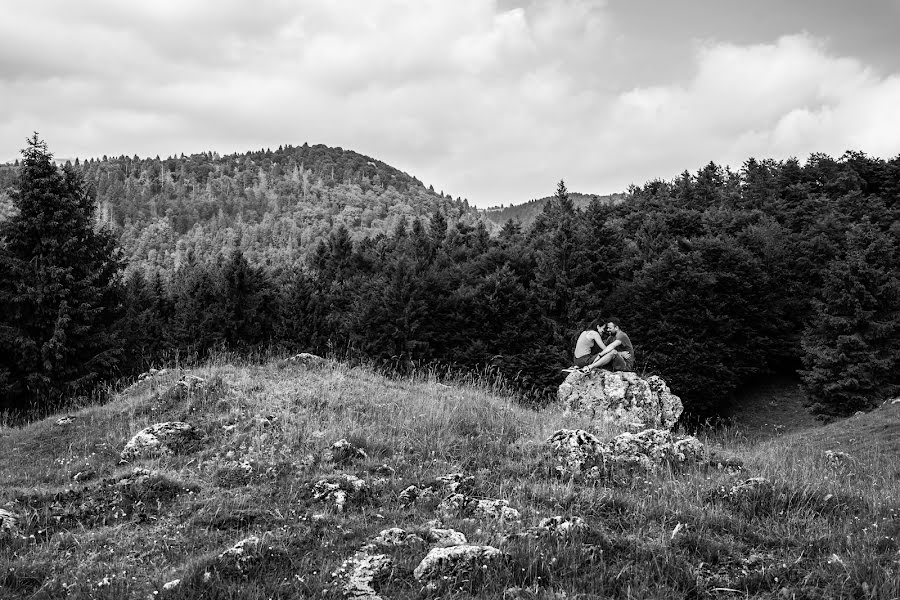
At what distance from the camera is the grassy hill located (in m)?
3.92

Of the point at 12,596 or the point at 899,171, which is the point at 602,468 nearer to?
the point at 12,596

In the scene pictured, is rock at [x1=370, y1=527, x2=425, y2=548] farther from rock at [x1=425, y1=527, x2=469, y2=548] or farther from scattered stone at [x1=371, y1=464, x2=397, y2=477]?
scattered stone at [x1=371, y1=464, x2=397, y2=477]

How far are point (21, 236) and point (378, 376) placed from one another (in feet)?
60.9

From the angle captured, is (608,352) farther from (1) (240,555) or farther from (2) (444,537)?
(1) (240,555)

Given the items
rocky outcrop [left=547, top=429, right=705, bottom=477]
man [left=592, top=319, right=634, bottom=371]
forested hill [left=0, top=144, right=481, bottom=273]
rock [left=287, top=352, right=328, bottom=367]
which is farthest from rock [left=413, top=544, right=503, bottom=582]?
forested hill [left=0, top=144, right=481, bottom=273]

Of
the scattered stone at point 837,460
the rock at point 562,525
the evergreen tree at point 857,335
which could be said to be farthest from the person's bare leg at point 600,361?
the evergreen tree at point 857,335

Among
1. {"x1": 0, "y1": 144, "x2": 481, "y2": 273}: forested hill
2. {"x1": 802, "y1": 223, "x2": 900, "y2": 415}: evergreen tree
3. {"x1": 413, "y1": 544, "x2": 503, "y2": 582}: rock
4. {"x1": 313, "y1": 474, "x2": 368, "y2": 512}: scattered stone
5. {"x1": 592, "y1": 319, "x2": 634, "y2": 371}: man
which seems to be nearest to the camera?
{"x1": 413, "y1": 544, "x2": 503, "y2": 582}: rock

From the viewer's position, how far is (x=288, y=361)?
13.1 m

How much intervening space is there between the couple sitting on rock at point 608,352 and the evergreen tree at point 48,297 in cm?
1865

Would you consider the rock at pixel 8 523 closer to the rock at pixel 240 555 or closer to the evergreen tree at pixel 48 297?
the rock at pixel 240 555

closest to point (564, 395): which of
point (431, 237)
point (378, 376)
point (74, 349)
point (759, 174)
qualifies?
point (378, 376)

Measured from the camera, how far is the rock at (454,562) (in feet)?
12.9

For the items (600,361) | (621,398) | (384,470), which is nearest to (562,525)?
(384,470)

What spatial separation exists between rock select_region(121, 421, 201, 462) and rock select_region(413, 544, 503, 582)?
16.1 feet
